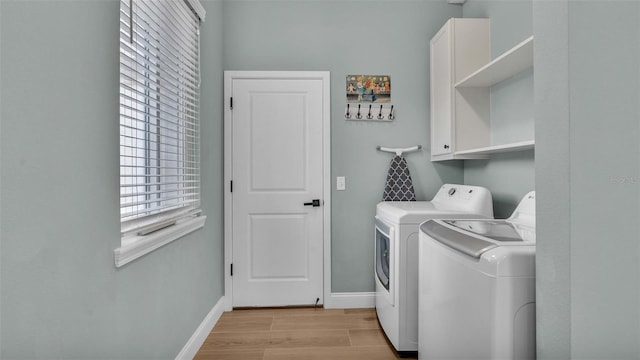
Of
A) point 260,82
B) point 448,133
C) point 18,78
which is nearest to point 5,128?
point 18,78

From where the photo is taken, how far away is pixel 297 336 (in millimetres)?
2248

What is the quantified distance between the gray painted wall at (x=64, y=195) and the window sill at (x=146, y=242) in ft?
0.13

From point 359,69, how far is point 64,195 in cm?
236

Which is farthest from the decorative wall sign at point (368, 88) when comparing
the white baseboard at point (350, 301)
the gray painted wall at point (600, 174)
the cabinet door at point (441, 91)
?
the gray painted wall at point (600, 174)

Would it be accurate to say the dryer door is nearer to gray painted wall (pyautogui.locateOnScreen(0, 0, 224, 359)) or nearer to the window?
the window

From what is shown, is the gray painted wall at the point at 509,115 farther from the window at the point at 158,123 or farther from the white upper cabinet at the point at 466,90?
the window at the point at 158,123

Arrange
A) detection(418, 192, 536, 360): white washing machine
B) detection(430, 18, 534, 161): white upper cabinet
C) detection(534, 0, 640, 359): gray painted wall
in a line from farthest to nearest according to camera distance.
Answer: detection(430, 18, 534, 161): white upper cabinet
detection(418, 192, 536, 360): white washing machine
detection(534, 0, 640, 359): gray painted wall

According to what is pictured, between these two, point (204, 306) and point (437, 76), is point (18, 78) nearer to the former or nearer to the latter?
point (204, 306)

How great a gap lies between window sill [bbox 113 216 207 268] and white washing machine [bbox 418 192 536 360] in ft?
4.17

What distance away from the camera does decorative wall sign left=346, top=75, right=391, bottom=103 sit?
9.09ft

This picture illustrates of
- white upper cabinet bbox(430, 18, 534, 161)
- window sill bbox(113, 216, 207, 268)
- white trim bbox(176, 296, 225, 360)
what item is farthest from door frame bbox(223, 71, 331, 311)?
white upper cabinet bbox(430, 18, 534, 161)

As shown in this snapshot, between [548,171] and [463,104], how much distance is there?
5.56ft

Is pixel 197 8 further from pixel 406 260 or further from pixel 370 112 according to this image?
pixel 406 260

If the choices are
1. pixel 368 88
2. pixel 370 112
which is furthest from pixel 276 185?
pixel 368 88
